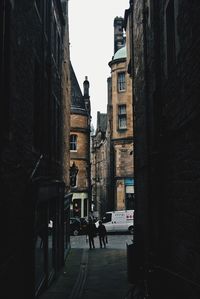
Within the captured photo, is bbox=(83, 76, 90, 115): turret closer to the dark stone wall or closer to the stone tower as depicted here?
the stone tower

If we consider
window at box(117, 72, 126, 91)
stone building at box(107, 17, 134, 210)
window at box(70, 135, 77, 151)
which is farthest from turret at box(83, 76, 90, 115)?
window at box(117, 72, 126, 91)

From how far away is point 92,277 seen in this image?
1441cm

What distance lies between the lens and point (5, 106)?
6855mm

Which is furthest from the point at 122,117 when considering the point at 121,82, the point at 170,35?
the point at 170,35

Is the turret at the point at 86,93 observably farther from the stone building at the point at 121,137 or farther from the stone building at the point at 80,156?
the stone building at the point at 121,137

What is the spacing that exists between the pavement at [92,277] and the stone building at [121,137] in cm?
1377

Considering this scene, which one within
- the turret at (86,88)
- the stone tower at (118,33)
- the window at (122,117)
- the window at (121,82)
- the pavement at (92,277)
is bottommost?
the pavement at (92,277)

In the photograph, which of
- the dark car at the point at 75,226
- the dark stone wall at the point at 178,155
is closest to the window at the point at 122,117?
the dark car at the point at 75,226

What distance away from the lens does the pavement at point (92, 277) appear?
37.8 feet

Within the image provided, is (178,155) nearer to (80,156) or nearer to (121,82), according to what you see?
(121,82)

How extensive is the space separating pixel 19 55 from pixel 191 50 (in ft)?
11.9

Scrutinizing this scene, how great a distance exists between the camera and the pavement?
37.8 ft

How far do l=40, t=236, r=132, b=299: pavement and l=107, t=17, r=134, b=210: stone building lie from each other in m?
13.8

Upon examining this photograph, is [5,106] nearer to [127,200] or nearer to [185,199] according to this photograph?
[185,199]
